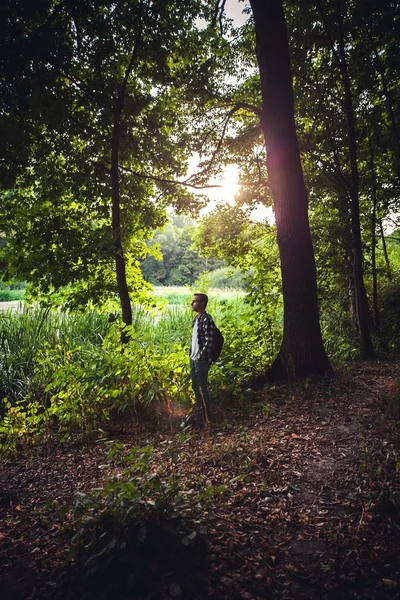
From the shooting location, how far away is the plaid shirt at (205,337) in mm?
4961

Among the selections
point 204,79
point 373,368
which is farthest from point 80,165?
point 373,368

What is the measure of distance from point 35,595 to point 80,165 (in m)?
6.39

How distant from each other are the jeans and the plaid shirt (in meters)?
0.16

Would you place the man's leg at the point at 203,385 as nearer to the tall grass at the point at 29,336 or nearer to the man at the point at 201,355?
the man at the point at 201,355

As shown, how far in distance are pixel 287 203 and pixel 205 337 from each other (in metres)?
3.08

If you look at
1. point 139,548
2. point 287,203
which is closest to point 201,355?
point 139,548

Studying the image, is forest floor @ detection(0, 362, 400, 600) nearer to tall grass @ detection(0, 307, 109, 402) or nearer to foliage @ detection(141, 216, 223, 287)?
tall grass @ detection(0, 307, 109, 402)

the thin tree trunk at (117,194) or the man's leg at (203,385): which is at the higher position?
the thin tree trunk at (117,194)

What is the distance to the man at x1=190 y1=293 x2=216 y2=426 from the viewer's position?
16.3 feet

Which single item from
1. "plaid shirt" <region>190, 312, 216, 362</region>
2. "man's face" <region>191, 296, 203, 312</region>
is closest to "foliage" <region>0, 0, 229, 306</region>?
"man's face" <region>191, 296, 203, 312</region>

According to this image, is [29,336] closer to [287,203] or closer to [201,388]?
[201,388]

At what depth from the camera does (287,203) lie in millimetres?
6395

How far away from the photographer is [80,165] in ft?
21.8

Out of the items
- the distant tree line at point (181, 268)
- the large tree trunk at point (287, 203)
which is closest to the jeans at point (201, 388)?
the large tree trunk at point (287, 203)
